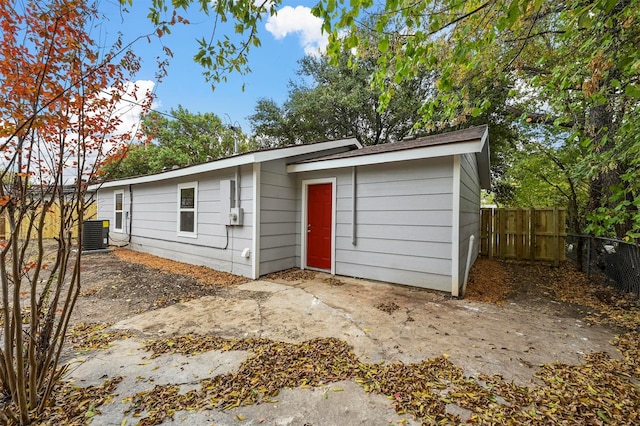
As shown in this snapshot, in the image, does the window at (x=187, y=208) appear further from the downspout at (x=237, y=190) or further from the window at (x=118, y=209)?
the window at (x=118, y=209)

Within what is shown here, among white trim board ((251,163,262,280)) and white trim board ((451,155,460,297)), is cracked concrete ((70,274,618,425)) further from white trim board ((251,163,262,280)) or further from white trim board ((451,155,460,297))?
white trim board ((251,163,262,280))

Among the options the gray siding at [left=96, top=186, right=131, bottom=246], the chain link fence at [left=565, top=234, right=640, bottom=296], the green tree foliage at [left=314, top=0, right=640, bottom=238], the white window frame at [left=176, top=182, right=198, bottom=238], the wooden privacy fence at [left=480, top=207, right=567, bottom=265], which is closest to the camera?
the green tree foliage at [left=314, top=0, right=640, bottom=238]

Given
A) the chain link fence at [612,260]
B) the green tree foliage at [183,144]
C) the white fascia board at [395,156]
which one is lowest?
the chain link fence at [612,260]

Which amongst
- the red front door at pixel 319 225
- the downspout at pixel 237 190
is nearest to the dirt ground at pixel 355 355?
the red front door at pixel 319 225

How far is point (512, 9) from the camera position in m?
2.18

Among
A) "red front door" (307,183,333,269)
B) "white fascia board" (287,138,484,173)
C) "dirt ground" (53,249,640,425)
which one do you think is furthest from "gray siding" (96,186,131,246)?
"red front door" (307,183,333,269)

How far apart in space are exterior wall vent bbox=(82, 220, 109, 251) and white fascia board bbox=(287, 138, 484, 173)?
22.4 feet

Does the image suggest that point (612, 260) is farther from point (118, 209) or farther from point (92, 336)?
point (118, 209)

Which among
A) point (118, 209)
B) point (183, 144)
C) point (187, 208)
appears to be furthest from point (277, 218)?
point (183, 144)

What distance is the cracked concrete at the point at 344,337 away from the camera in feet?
6.12

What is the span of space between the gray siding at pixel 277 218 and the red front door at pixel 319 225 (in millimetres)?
388

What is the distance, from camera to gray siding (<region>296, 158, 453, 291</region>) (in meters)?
4.51

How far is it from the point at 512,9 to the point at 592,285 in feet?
18.8

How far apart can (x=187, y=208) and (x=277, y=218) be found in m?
2.82
